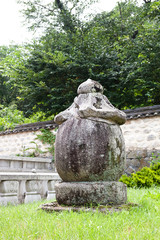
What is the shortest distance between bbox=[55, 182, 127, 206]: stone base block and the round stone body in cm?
11

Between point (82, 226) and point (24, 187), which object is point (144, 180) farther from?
point (82, 226)

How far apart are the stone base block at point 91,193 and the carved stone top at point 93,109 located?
0.92m

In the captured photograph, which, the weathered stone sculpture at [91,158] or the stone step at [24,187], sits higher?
the weathered stone sculpture at [91,158]

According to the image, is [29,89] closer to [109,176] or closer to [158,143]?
[158,143]

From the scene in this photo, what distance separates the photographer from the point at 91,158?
3.17 m

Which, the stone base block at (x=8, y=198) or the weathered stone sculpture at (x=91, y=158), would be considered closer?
the weathered stone sculpture at (x=91, y=158)

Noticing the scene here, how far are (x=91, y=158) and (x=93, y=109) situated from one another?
704mm

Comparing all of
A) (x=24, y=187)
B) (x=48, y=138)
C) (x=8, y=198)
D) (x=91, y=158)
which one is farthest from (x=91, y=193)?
(x=48, y=138)

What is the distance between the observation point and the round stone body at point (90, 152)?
3.18 meters

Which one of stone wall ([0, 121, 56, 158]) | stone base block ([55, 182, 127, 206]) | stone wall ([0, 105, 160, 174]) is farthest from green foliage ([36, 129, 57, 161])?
stone base block ([55, 182, 127, 206])

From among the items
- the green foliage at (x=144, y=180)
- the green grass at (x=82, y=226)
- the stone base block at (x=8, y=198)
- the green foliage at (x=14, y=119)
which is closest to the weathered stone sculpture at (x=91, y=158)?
the green grass at (x=82, y=226)

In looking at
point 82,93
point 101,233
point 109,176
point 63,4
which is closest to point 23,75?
point 63,4

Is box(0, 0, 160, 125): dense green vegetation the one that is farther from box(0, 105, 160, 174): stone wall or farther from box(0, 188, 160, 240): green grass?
box(0, 188, 160, 240): green grass

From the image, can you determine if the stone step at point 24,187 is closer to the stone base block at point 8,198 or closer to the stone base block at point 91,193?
the stone base block at point 8,198
